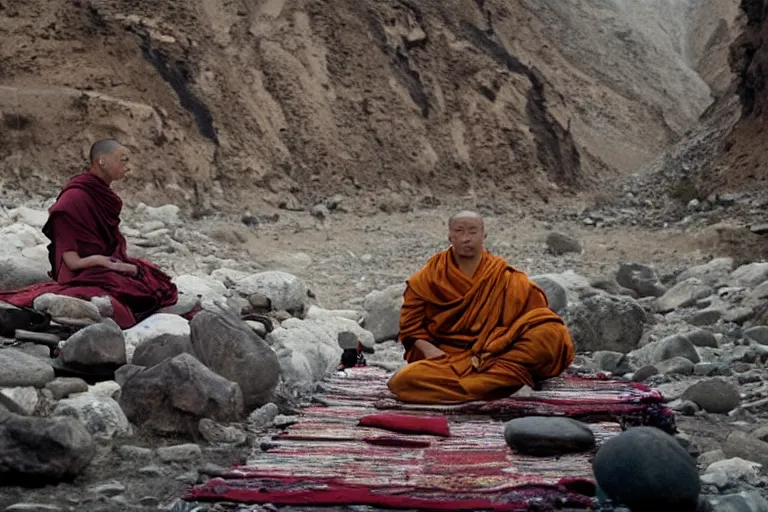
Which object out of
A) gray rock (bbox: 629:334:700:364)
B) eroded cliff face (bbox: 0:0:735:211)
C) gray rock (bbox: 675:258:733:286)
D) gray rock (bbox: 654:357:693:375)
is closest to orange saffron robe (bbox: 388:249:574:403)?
gray rock (bbox: 654:357:693:375)

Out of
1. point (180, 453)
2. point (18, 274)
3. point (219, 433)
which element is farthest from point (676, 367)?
point (18, 274)

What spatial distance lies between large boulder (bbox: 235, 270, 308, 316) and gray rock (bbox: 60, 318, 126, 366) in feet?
10.8

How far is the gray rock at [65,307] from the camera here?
5836 mm

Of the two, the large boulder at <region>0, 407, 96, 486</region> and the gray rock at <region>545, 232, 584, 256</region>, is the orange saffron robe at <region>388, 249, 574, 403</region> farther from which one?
the gray rock at <region>545, 232, 584, 256</region>

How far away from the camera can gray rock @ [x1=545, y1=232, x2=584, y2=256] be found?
46.5 feet

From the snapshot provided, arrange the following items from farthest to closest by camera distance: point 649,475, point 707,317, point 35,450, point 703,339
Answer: point 707,317 < point 703,339 < point 35,450 < point 649,475

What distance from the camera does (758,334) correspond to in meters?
7.04

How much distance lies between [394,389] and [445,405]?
319mm

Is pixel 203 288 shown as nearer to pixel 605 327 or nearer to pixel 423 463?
pixel 605 327

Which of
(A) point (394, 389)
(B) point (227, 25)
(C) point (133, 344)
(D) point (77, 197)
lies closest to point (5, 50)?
(B) point (227, 25)

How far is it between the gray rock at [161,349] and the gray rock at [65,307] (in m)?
1.02

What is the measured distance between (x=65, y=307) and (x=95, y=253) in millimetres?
828

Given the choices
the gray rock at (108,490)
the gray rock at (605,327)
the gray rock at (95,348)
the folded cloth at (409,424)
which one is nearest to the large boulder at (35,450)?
the gray rock at (108,490)

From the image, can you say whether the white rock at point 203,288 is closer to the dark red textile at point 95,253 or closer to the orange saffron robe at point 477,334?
the dark red textile at point 95,253
